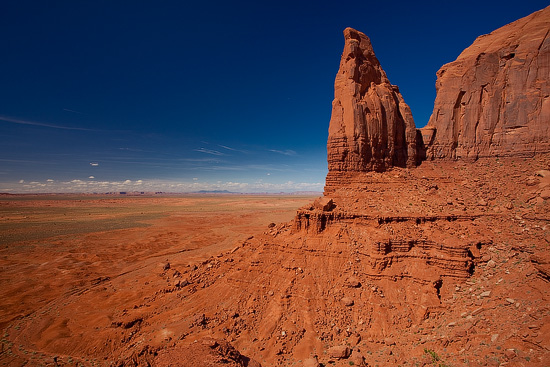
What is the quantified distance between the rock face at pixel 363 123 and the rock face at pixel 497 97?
373 cm

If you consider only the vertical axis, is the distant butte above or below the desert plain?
above

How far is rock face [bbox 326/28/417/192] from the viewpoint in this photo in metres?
23.1

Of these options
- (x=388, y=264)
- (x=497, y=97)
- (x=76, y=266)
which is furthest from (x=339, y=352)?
(x=76, y=266)

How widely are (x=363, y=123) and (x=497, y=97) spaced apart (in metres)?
13.0

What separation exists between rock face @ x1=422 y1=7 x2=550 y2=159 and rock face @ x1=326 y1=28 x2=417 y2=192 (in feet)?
12.2

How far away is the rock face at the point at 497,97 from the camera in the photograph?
20.4 metres

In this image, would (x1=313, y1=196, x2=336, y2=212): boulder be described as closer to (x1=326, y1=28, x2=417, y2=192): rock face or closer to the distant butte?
the distant butte

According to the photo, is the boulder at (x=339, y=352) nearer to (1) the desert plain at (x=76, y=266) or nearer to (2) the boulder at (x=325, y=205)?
(2) the boulder at (x=325, y=205)

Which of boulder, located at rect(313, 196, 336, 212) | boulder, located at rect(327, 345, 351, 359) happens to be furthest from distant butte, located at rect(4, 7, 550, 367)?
boulder, located at rect(313, 196, 336, 212)

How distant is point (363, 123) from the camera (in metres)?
23.0

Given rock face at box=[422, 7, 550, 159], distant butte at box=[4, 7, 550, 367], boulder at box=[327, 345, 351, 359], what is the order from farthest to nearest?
rock face at box=[422, 7, 550, 159] < boulder at box=[327, 345, 351, 359] < distant butte at box=[4, 7, 550, 367]

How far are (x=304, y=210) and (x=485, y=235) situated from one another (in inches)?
527

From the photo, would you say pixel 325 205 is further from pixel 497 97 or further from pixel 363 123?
pixel 497 97

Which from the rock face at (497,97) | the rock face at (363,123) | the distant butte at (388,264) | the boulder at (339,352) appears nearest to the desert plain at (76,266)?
the distant butte at (388,264)
